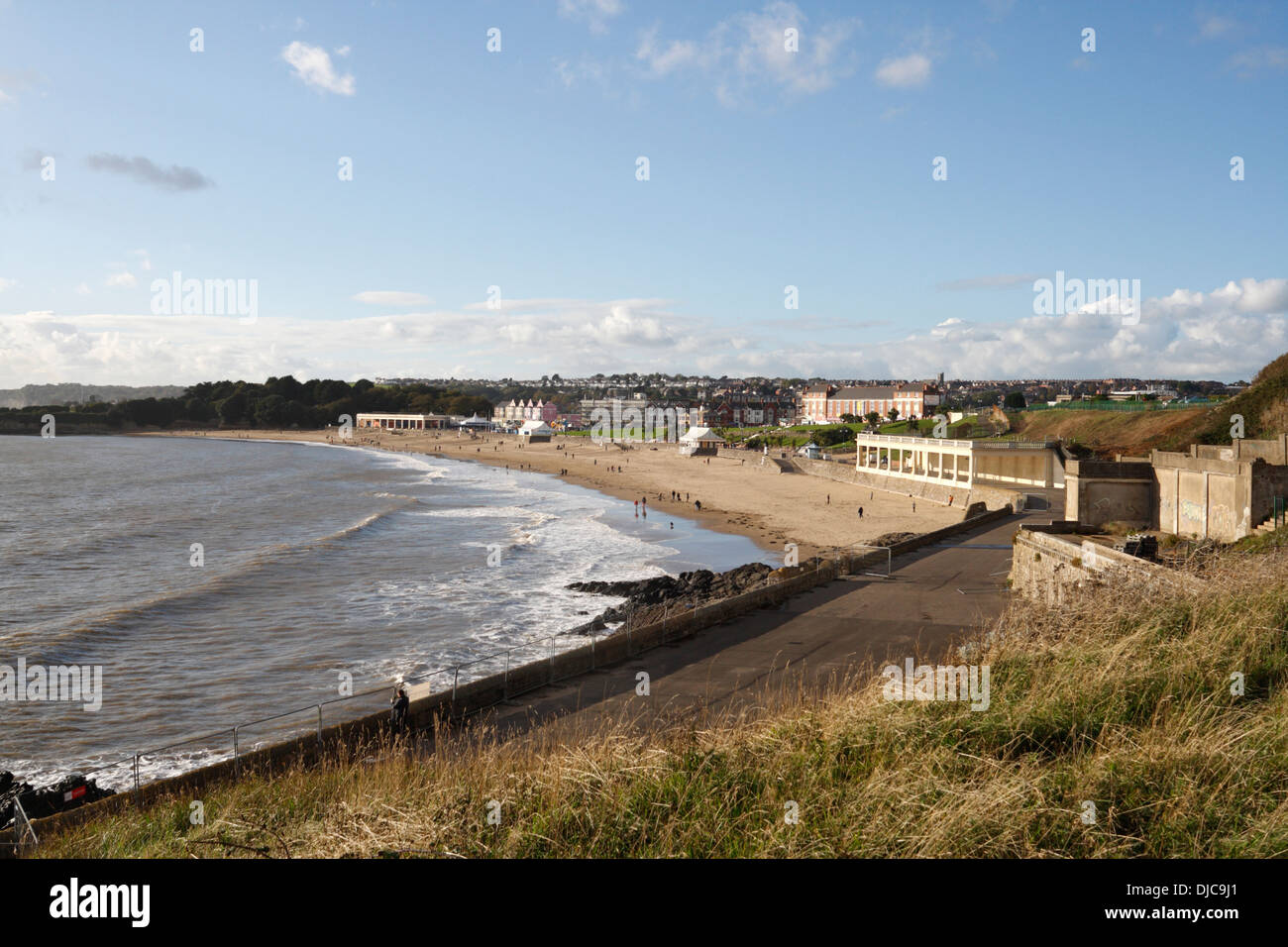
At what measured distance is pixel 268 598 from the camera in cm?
2925

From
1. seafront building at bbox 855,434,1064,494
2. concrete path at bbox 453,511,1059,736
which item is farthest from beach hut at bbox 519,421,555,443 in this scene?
concrete path at bbox 453,511,1059,736

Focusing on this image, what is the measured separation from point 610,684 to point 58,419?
229m

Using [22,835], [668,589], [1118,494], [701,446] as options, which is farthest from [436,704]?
[701,446]

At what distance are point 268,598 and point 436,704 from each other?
18.0 meters

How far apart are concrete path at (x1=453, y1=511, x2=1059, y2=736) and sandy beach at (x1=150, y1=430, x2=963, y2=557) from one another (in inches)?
582

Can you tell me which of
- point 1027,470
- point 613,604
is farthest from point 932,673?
point 1027,470

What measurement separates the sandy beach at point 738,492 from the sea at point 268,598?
3.53m

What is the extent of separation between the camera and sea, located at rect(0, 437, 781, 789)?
57.4ft

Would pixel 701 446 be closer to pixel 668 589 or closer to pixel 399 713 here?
pixel 668 589

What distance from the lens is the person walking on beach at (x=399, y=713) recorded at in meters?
13.1

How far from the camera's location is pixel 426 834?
19.0 ft

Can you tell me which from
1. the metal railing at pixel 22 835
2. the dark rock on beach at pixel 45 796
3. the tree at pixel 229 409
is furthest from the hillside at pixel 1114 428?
the tree at pixel 229 409

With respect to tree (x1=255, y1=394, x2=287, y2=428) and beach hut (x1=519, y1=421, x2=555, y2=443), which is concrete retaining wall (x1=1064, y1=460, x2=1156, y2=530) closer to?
beach hut (x1=519, y1=421, x2=555, y2=443)

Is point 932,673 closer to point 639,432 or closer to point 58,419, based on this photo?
point 639,432
